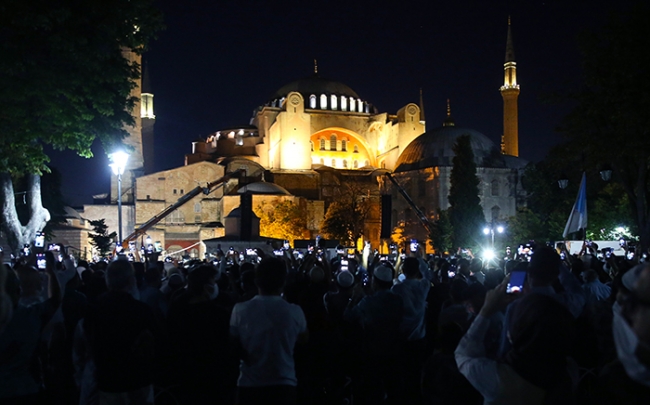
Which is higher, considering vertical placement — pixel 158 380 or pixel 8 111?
pixel 8 111

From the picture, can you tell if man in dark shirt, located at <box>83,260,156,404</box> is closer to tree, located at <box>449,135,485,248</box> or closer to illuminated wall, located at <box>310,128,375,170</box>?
tree, located at <box>449,135,485,248</box>

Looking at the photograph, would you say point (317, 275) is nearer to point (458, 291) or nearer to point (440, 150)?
point (458, 291)

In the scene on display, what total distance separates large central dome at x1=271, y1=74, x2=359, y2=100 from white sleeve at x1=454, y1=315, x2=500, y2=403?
2968 inches

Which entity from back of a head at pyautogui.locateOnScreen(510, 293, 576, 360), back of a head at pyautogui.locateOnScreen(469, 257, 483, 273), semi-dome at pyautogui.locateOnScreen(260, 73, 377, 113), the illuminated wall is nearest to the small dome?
the illuminated wall

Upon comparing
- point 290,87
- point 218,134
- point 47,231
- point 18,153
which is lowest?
point 47,231

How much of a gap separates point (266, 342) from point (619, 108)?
54.7 feet

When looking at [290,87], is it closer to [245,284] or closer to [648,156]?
[648,156]

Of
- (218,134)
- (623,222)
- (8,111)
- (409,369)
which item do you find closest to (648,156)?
(409,369)

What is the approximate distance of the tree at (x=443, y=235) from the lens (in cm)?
4506

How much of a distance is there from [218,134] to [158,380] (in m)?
72.5

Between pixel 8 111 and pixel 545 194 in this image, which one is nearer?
pixel 8 111

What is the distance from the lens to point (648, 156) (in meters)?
17.8

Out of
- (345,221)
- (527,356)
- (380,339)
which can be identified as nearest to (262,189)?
(345,221)

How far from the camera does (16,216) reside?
1596 centimetres
